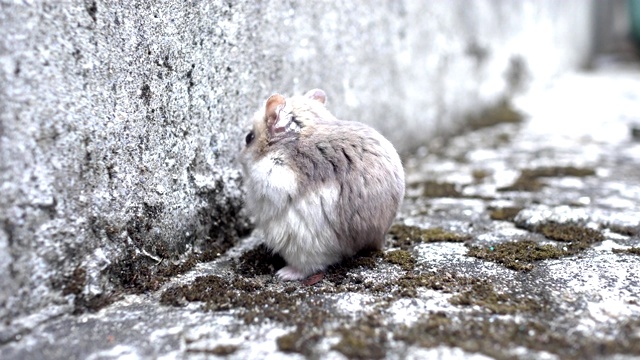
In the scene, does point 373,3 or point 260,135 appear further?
point 373,3

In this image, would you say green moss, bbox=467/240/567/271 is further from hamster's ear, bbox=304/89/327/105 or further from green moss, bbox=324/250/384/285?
hamster's ear, bbox=304/89/327/105

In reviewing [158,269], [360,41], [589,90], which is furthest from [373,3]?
[589,90]

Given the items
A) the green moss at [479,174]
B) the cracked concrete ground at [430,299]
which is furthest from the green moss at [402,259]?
the green moss at [479,174]

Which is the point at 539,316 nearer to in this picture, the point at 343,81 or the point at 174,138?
the point at 174,138

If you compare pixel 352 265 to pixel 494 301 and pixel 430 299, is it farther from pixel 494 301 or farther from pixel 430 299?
pixel 494 301

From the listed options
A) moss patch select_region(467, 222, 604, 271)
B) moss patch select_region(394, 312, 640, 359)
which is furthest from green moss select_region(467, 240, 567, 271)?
moss patch select_region(394, 312, 640, 359)

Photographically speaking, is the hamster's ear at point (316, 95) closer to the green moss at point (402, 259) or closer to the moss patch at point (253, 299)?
the green moss at point (402, 259)
